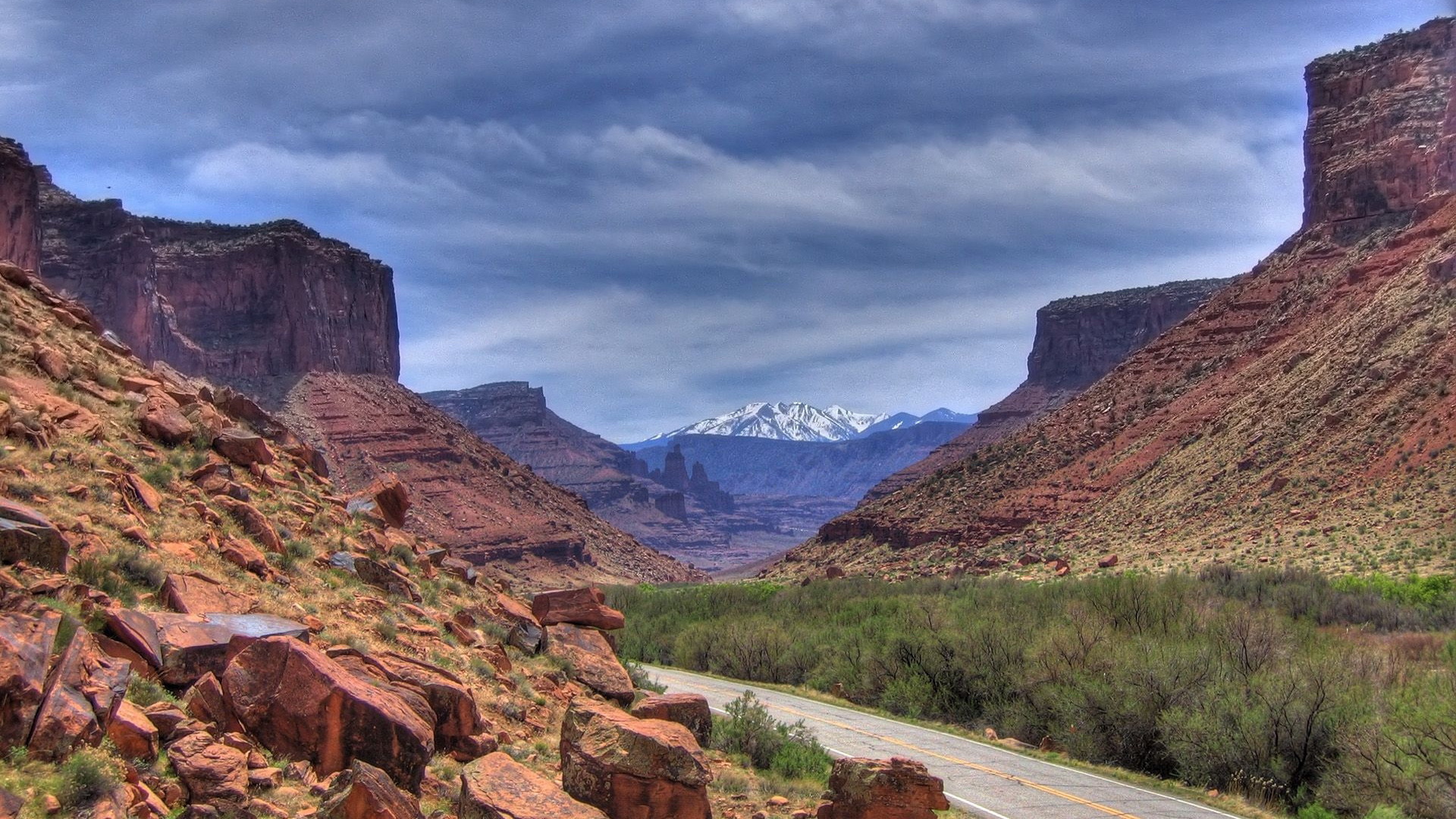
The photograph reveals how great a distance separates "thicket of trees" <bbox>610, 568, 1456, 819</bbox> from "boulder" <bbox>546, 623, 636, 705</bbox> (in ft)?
30.1

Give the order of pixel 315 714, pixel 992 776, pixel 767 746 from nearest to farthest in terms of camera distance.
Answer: pixel 315 714 → pixel 767 746 → pixel 992 776

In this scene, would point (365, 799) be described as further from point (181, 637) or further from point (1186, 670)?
point (1186, 670)

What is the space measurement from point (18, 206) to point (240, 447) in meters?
78.8

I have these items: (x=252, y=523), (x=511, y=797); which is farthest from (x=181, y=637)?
(x=252, y=523)

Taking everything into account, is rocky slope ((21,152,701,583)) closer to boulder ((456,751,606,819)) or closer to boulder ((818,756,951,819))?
boulder ((818,756,951,819))

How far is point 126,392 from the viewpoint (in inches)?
637

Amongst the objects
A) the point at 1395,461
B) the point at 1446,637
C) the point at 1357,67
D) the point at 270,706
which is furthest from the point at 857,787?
the point at 1357,67

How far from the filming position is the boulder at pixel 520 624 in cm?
1723

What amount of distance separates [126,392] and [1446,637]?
28.7 meters

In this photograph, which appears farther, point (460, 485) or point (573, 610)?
point (460, 485)

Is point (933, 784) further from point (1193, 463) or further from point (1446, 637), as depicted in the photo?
point (1193, 463)

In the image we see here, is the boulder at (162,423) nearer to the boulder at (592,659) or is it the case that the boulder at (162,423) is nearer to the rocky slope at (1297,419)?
the boulder at (592,659)

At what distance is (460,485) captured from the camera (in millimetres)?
109688

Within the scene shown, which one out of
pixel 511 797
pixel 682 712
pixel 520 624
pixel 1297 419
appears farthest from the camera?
pixel 1297 419
